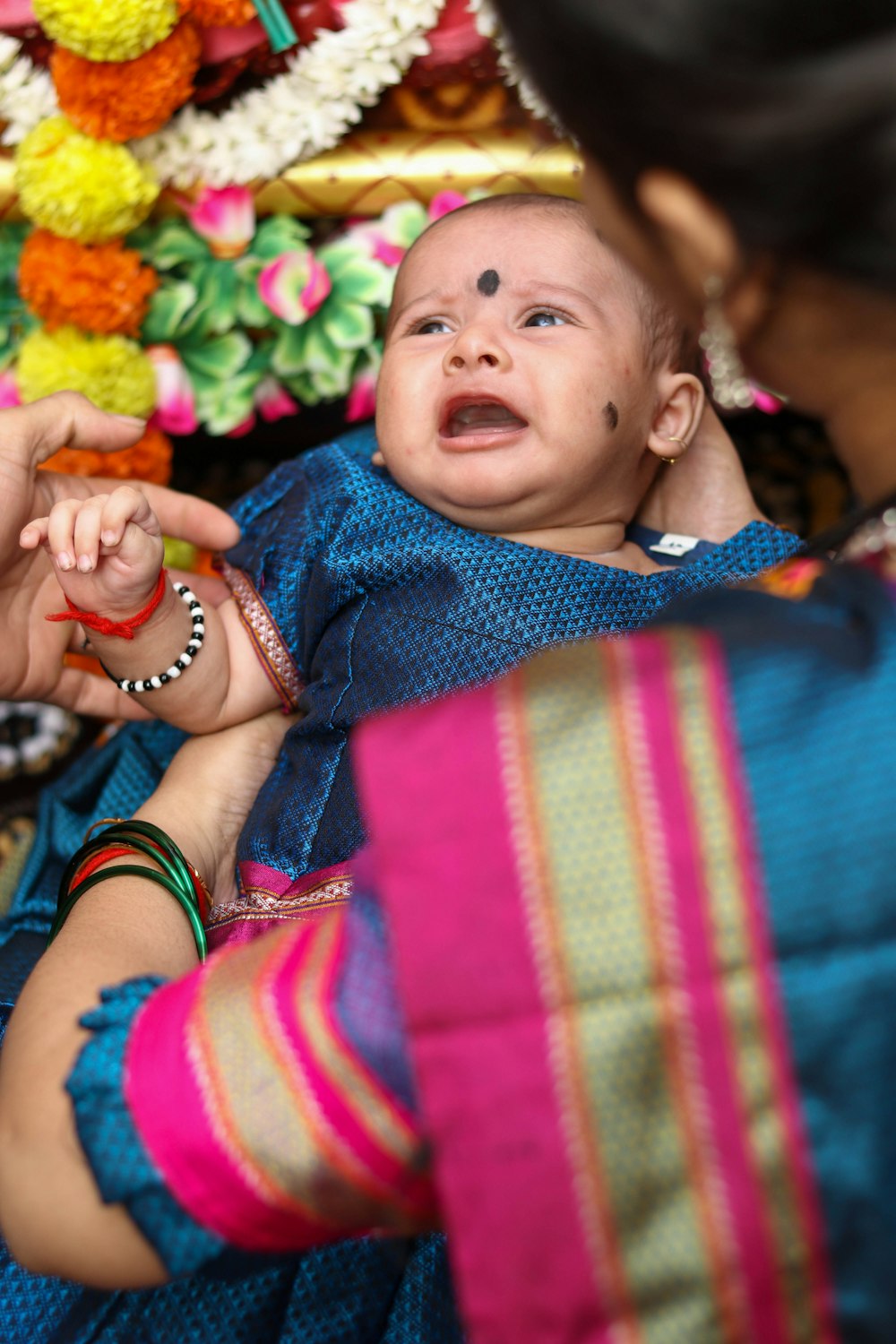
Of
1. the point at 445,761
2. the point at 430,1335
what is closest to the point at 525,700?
the point at 445,761

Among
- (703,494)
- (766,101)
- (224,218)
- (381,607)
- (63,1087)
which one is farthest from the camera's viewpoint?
(224,218)

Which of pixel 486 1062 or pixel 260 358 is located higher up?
pixel 486 1062

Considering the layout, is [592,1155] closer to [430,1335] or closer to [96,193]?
[430,1335]

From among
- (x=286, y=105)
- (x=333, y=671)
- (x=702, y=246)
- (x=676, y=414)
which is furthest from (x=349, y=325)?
(x=702, y=246)

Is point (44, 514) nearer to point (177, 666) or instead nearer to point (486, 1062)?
point (177, 666)

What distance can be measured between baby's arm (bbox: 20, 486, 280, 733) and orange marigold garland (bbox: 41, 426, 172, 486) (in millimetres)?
310

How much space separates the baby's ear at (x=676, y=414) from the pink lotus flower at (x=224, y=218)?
1.96ft

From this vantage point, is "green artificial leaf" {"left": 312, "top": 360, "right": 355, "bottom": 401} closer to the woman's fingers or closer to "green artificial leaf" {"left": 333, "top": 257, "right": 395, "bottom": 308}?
"green artificial leaf" {"left": 333, "top": 257, "right": 395, "bottom": 308}

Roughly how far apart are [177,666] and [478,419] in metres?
0.38

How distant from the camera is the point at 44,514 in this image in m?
1.24

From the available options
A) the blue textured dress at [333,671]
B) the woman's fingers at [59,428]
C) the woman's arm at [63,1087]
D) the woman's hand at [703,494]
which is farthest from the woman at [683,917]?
the woman's hand at [703,494]

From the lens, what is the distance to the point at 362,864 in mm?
614

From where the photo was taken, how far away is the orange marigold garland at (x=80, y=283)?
4.88 ft

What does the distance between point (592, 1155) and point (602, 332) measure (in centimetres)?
90
